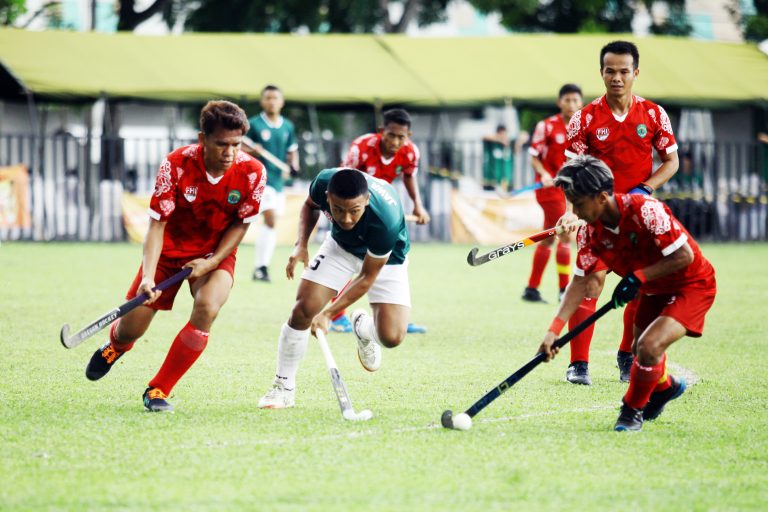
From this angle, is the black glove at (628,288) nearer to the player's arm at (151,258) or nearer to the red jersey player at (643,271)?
the red jersey player at (643,271)

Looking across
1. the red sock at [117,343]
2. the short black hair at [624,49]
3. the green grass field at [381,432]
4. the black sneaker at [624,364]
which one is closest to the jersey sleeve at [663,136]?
the short black hair at [624,49]

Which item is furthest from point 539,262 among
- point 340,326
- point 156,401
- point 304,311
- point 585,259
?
point 156,401

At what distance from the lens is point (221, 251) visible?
21.1 feet

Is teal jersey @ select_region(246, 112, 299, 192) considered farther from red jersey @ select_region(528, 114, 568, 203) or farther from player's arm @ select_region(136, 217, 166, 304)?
player's arm @ select_region(136, 217, 166, 304)

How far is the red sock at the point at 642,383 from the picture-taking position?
18.9ft

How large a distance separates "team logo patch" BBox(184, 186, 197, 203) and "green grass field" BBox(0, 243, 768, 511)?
1.12 metres

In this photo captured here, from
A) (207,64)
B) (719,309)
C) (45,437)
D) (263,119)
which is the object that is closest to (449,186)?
(207,64)

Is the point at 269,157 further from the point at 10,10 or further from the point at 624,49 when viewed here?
the point at 10,10

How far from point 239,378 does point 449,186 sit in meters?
14.3

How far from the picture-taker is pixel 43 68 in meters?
20.6

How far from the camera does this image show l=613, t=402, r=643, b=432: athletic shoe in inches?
228


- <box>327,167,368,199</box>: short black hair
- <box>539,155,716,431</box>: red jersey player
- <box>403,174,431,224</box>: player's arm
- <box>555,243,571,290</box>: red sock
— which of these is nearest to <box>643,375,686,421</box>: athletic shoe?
<box>539,155,716,431</box>: red jersey player

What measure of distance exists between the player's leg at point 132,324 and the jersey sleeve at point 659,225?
8.25ft

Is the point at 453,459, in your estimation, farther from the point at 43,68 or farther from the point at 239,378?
the point at 43,68
